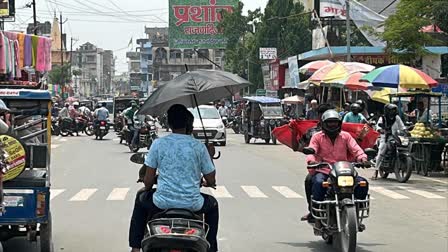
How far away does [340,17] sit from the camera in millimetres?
43875

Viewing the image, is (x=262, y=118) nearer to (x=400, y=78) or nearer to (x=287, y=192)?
(x=400, y=78)

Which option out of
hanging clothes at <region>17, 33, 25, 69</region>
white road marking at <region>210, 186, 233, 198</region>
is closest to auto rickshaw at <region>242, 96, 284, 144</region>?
hanging clothes at <region>17, 33, 25, 69</region>

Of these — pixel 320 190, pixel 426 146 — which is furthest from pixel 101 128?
pixel 320 190

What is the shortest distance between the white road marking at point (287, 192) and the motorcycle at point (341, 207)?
567 cm

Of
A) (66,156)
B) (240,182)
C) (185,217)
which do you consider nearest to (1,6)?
(66,156)

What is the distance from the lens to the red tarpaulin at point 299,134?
11.4 m

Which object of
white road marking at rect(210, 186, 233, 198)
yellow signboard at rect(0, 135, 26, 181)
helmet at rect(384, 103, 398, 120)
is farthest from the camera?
helmet at rect(384, 103, 398, 120)

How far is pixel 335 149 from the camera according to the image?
880 centimetres

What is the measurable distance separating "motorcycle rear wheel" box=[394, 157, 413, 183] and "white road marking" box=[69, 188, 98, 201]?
6.89 metres

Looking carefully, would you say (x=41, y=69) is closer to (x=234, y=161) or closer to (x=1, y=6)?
(x=234, y=161)

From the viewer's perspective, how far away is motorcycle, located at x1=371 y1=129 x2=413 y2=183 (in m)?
17.1

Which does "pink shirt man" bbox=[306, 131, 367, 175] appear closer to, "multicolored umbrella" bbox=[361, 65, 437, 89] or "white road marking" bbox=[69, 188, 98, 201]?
"white road marking" bbox=[69, 188, 98, 201]

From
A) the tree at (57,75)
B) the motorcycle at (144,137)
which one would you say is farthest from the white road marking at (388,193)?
the tree at (57,75)

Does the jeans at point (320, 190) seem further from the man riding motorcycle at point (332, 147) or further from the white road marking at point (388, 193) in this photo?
the white road marking at point (388, 193)
